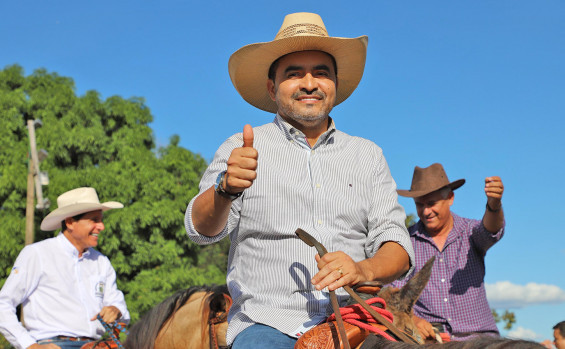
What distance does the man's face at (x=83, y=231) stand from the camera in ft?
19.8

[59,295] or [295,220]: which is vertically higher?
[295,220]

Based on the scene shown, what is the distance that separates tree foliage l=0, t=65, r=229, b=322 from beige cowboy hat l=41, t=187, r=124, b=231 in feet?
41.9

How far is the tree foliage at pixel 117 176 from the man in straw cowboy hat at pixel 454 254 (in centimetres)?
1445

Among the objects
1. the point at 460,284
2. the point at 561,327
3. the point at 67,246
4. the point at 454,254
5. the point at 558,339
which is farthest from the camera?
the point at 561,327

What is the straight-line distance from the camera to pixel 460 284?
5.62 metres

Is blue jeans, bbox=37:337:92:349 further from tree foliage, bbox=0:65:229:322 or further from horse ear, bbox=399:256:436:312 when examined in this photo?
tree foliage, bbox=0:65:229:322

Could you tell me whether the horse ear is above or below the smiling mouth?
below

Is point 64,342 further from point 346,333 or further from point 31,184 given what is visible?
point 31,184

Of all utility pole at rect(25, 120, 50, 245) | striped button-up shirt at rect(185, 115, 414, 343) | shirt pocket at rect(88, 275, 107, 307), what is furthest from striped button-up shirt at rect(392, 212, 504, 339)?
utility pole at rect(25, 120, 50, 245)

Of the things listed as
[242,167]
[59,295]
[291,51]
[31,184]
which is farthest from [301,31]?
[31,184]

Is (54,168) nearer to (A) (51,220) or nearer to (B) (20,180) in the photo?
(B) (20,180)

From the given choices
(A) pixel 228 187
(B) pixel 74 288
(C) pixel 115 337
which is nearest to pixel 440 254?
(C) pixel 115 337

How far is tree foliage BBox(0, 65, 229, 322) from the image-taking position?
64.5 feet

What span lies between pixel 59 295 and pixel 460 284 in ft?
12.5
